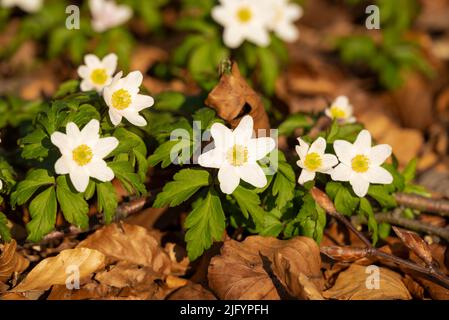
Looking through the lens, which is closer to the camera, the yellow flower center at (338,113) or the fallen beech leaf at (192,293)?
the fallen beech leaf at (192,293)

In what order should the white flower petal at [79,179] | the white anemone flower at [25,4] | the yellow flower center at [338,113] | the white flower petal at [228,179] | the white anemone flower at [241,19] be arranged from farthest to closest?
the white anemone flower at [25,4] → the white anemone flower at [241,19] → the yellow flower center at [338,113] → the white flower petal at [228,179] → the white flower petal at [79,179]

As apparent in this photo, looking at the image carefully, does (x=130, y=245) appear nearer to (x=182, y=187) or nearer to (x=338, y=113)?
(x=182, y=187)

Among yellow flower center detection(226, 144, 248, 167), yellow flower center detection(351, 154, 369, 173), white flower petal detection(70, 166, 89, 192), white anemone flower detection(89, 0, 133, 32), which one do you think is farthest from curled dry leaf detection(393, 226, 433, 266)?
white anemone flower detection(89, 0, 133, 32)

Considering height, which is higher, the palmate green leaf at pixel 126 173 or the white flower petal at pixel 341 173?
the palmate green leaf at pixel 126 173

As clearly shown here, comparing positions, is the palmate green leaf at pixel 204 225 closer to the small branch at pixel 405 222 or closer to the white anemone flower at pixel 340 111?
the small branch at pixel 405 222

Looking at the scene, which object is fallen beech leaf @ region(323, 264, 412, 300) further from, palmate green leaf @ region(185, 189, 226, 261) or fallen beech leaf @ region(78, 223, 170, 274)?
fallen beech leaf @ region(78, 223, 170, 274)

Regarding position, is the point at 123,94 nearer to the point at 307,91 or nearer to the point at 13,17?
the point at 307,91

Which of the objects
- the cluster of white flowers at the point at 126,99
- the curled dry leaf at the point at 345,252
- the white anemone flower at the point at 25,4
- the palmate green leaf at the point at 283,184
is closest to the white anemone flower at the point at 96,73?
the cluster of white flowers at the point at 126,99
